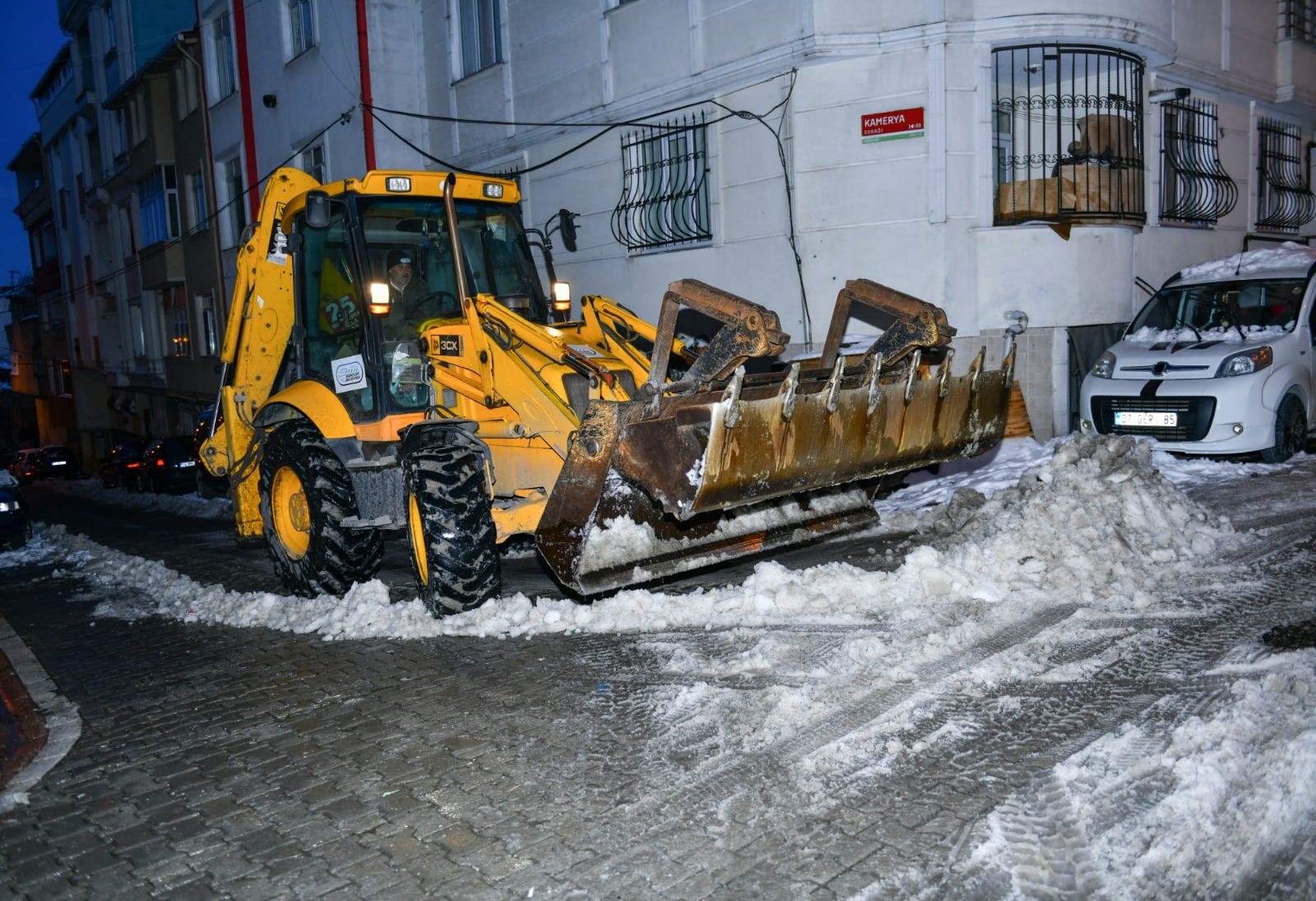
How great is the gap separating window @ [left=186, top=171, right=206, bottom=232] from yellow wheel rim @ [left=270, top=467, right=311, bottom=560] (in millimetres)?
22582

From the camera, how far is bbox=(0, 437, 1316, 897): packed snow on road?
340 cm

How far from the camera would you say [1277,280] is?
36.0 feet

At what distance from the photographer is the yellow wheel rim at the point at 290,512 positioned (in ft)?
25.4

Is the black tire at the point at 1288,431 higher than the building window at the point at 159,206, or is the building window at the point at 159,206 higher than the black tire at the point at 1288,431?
the building window at the point at 159,206

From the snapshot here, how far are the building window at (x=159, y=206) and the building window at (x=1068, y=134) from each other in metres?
24.7

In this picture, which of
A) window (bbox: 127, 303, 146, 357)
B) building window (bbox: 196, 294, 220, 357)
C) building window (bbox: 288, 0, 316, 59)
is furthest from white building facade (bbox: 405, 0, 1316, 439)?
window (bbox: 127, 303, 146, 357)

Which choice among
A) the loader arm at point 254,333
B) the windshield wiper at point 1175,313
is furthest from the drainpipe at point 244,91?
the windshield wiper at point 1175,313

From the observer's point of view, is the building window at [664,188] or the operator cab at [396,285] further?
A: the building window at [664,188]

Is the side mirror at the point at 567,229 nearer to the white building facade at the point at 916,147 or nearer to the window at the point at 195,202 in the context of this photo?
the white building facade at the point at 916,147

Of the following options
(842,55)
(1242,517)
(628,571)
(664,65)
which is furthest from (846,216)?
(628,571)

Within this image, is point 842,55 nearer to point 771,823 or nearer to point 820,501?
point 820,501

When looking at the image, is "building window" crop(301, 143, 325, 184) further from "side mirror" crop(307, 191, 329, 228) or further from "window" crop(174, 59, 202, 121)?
"side mirror" crop(307, 191, 329, 228)

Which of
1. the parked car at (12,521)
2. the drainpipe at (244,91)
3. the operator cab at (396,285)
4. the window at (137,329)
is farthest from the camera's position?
the window at (137,329)

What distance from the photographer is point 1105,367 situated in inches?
424
